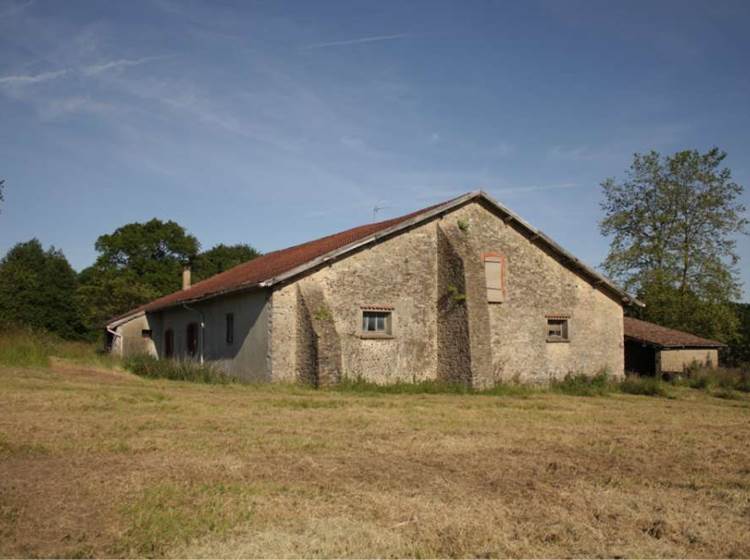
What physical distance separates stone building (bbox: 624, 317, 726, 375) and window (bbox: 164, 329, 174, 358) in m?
18.5

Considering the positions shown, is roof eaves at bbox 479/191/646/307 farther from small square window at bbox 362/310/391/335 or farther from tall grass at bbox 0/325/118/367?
tall grass at bbox 0/325/118/367

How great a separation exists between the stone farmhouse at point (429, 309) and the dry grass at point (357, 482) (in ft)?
20.7

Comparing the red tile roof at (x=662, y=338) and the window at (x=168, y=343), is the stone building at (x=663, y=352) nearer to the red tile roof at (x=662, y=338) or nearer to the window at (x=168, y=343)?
the red tile roof at (x=662, y=338)

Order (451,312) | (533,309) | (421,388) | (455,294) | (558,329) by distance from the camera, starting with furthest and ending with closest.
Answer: (558,329) → (533,309) → (451,312) → (455,294) → (421,388)

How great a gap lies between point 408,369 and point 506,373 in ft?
11.0

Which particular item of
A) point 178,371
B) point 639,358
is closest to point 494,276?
point 178,371

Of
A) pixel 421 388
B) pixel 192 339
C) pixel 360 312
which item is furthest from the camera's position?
pixel 192 339

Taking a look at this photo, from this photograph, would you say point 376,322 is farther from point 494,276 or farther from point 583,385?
point 583,385

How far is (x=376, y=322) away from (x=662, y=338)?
1384cm

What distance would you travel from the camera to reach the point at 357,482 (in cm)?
688

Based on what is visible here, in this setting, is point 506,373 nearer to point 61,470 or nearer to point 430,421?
point 430,421

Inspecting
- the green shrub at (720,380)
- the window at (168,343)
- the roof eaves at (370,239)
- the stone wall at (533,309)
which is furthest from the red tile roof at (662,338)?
the window at (168,343)

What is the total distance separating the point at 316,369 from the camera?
1808 cm

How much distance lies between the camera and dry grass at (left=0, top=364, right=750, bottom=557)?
5098 mm
